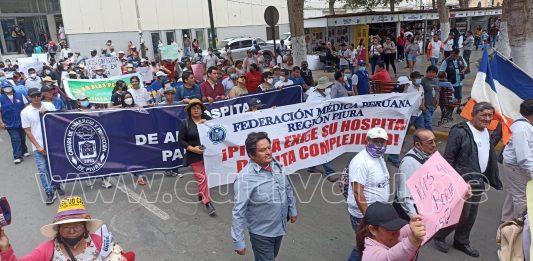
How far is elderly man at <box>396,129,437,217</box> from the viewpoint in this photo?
146 inches

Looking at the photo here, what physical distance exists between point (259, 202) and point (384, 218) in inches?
53.7

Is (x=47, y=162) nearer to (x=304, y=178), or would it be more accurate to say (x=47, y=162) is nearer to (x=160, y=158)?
(x=160, y=158)

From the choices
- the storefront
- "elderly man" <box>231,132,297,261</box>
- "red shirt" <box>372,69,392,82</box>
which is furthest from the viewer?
the storefront

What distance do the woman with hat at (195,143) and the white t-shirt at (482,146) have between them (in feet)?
11.1

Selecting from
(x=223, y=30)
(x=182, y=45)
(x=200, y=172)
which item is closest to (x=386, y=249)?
(x=200, y=172)

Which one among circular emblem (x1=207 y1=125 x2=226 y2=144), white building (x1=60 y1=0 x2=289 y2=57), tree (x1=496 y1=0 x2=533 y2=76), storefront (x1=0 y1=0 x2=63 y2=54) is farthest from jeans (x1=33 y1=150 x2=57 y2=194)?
storefront (x1=0 y1=0 x2=63 y2=54)

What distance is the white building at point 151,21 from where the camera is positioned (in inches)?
1041

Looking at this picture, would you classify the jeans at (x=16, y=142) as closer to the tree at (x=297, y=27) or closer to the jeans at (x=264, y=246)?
the jeans at (x=264, y=246)

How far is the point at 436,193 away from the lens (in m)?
3.00

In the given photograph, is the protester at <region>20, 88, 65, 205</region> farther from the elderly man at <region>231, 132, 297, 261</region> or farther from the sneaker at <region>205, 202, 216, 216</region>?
the elderly man at <region>231, 132, 297, 261</region>

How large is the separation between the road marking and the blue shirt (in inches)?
108

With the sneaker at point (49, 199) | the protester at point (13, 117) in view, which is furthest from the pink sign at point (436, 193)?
the protester at point (13, 117)

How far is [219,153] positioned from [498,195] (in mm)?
4094

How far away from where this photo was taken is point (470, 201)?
14.3 feet
